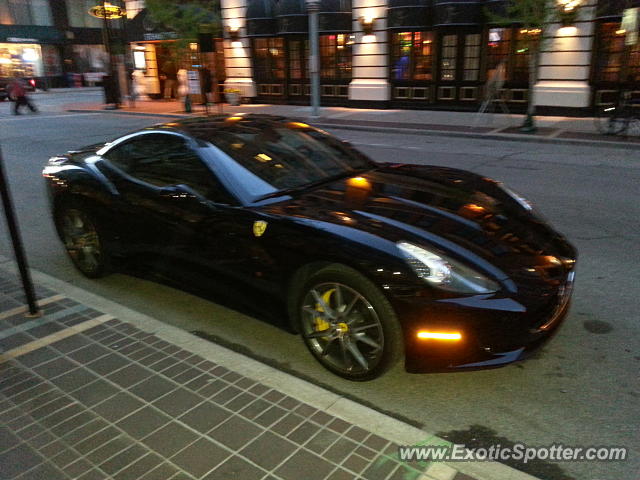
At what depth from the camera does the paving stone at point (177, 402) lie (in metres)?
2.85

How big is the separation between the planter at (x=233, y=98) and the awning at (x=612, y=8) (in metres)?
14.3

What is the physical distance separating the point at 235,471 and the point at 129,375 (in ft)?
3.84

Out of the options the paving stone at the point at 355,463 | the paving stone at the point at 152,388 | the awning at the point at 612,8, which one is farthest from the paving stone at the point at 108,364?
the awning at the point at 612,8

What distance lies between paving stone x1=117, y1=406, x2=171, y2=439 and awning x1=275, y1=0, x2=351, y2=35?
20081mm

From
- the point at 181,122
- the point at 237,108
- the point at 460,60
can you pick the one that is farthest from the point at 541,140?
the point at 237,108

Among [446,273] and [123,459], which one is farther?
[446,273]

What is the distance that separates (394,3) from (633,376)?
61.3ft

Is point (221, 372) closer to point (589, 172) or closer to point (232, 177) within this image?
point (232, 177)

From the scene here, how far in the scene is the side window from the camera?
12.2 ft

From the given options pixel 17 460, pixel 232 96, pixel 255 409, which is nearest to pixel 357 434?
pixel 255 409

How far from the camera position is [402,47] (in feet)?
64.7

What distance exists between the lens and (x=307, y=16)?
21219 mm

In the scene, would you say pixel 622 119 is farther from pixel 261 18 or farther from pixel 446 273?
pixel 261 18

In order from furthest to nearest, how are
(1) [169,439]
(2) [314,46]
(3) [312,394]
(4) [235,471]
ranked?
(2) [314,46] → (3) [312,394] → (1) [169,439] → (4) [235,471]
